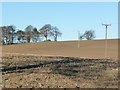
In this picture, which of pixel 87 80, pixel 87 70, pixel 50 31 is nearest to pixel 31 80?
pixel 87 80

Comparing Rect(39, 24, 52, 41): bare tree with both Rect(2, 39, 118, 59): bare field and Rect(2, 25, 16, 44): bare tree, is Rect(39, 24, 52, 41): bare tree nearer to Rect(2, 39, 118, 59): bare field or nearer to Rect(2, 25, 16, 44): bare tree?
Rect(2, 25, 16, 44): bare tree

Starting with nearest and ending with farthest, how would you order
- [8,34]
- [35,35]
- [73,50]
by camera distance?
[73,50]
[8,34]
[35,35]

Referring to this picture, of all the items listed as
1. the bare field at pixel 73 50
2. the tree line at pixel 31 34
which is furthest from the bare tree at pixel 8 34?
the bare field at pixel 73 50

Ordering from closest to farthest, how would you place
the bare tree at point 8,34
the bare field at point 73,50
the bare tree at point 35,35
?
the bare field at point 73,50
the bare tree at point 8,34
the bare tree at point 35,35

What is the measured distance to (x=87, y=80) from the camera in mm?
14227

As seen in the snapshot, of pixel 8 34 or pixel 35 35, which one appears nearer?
pixel 8 34

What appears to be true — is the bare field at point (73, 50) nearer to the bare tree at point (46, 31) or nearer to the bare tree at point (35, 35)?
the bare tree at point (46, 31)

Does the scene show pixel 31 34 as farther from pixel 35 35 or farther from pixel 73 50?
pixel 73 50

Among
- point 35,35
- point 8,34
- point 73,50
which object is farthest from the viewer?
point 35,35

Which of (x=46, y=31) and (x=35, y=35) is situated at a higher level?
(x=46, y=31)

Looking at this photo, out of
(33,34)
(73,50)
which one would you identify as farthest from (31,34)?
(73,50)

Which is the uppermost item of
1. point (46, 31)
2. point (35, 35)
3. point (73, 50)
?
point (46, 31)

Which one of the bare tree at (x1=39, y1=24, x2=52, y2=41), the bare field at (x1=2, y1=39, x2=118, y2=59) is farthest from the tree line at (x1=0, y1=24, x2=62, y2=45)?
the bare field at (x1=2, y1=39, x2=118, y2=59)

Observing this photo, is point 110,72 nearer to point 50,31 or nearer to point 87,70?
point 87,70
